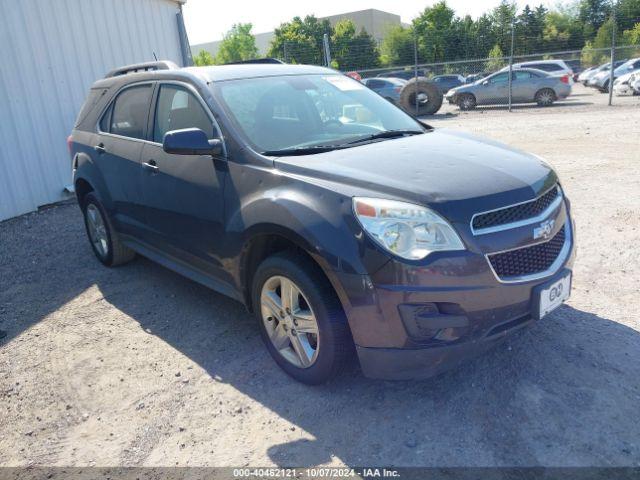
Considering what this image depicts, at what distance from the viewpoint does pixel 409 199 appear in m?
2.71

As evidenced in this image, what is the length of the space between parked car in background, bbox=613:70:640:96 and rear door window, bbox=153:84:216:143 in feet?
70.5

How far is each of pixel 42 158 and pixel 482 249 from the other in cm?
819

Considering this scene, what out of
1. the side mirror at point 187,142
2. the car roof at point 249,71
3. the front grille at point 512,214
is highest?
the car roof at point 249,71

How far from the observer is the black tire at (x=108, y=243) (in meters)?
5.23

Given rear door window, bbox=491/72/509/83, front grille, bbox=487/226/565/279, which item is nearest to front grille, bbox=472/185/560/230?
front grille, bbox=487/226/565/279

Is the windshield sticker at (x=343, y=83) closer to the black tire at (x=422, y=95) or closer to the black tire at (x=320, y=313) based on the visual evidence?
the black tire at (x=320, y=313)

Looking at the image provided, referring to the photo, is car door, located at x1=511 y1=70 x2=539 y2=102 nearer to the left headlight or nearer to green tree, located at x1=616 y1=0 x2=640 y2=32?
green tree, located at x1=616 y1=0 x2=640 y2=32

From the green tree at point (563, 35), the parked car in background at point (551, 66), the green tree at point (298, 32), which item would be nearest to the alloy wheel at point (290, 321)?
the parked car in background at point (551, 66)

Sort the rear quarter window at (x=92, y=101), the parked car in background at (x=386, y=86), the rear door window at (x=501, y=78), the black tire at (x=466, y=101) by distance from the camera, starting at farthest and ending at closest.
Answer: the parked car in background at (x=386, y=86) < the black tire at (x=466, y=101) < the rear door window at (x=501, y=78) < the rear quarter window at (x=92, y=101)

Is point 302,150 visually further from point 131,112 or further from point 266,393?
point 131,112

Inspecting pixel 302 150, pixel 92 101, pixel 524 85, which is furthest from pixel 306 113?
pixel 524 85

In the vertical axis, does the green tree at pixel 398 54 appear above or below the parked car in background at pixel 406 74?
above

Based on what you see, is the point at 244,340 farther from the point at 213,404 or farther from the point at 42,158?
the point at 42,158

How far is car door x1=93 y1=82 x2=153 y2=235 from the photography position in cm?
448
